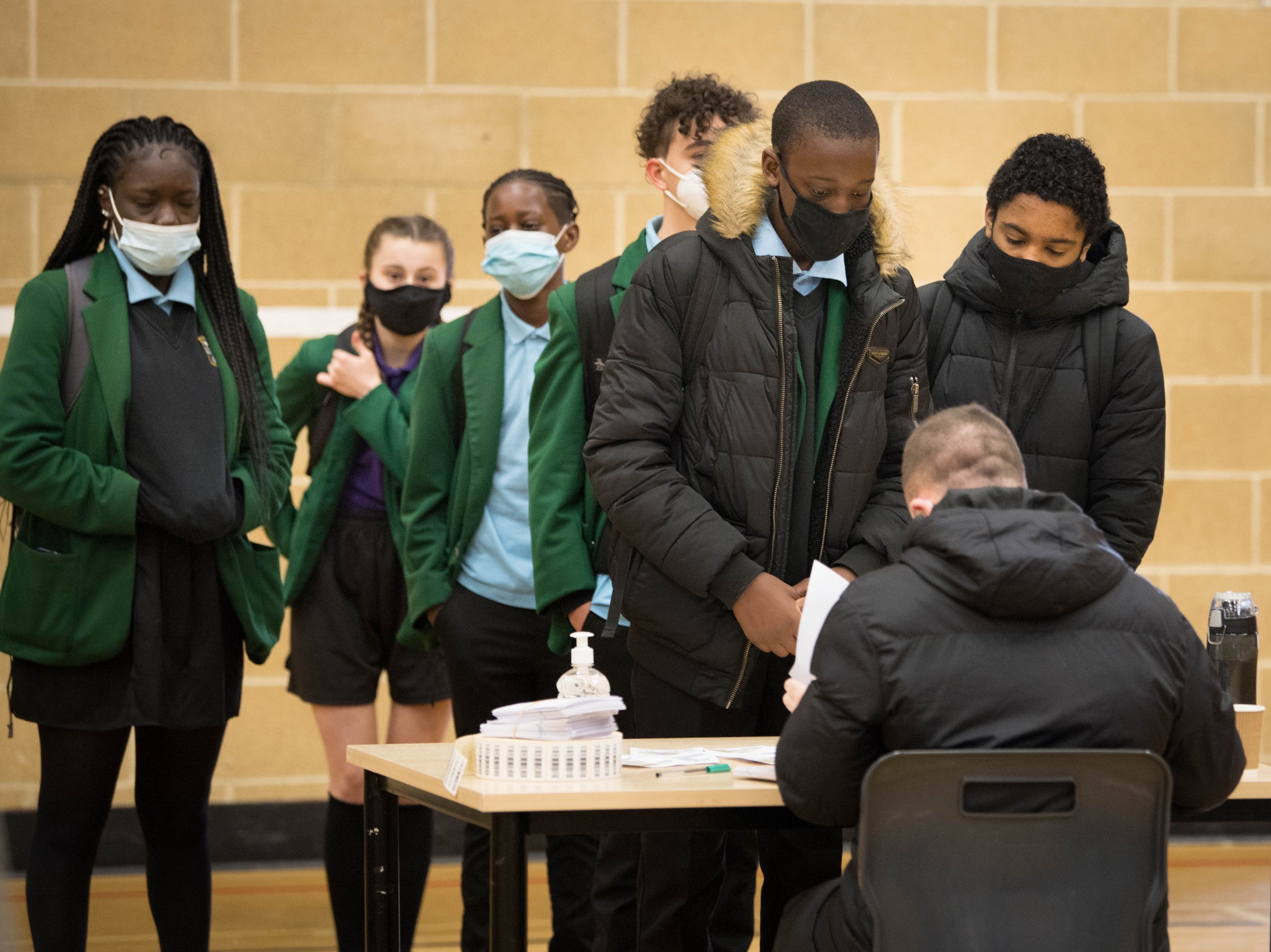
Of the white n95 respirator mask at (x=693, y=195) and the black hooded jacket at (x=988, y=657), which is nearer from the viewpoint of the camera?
the black hooded jacket at (x=988, y=657)

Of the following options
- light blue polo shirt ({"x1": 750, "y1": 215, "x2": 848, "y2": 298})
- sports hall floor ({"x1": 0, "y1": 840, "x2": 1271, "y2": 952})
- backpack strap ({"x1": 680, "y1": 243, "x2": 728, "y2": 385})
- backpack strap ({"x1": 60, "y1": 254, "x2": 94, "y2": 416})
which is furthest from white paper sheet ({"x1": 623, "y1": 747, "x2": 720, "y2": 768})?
sports hall floor ({"x1": 0, "y1": 840, "x2": 1271, "y2": 952})

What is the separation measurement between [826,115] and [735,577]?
28.7 inches

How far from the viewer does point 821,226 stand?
2293mm

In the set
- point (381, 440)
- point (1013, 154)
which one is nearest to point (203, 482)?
point (381, 440)

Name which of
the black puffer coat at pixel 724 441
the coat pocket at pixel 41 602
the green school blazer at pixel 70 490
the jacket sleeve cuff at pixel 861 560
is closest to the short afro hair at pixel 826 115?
the black puffer coat at pixel 724 441

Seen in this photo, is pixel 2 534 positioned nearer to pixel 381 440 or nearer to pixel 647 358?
pixel 381 440

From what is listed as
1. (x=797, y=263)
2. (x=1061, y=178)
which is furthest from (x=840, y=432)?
(x=1061, y=178)

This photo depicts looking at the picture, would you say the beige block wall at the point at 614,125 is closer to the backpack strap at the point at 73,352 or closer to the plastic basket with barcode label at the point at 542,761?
the backpack strap at the point at 73,352

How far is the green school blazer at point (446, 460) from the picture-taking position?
Result: 298cm

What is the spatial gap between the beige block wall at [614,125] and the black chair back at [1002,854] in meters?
3.10

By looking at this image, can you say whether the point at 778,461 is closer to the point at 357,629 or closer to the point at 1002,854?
the point at 1002,854

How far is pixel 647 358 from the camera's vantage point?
2334 mm

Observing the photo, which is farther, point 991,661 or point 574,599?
point 574,599

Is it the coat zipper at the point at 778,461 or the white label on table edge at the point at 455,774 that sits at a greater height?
the coat zipper at the point at 778,461
